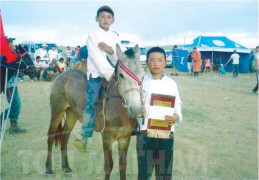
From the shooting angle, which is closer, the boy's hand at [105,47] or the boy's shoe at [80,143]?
the boy's hand at [105,47]

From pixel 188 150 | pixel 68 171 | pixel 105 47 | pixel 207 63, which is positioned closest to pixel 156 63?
pixel 105 47

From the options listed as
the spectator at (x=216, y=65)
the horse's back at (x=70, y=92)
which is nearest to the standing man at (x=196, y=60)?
the spectator at (x=216, y=65)

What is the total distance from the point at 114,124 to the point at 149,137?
3.12 feet

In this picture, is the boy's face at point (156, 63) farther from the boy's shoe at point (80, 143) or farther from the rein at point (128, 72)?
the boy's shoe at point (80, 143)

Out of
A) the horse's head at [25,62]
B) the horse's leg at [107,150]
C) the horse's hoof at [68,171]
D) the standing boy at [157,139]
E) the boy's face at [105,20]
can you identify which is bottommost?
the horse's hoof at [68,171]

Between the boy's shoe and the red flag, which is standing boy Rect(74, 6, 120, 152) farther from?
the red flag

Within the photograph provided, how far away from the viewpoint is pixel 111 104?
393cm

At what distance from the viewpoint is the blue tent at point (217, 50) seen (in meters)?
24.0

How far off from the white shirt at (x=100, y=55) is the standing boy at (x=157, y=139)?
864mm

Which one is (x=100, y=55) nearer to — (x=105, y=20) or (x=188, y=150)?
(x=105, y=20)

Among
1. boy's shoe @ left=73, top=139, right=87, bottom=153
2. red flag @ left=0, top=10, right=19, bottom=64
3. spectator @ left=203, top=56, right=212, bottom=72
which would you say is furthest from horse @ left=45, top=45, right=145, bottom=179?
spectator @ left=203, top=56, right=212, bottom=72

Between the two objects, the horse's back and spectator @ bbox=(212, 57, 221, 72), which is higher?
spectator @ bbox=(212, 57, 221, 72)

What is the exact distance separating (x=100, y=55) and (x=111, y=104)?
29.2 inches

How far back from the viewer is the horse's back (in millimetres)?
4531
